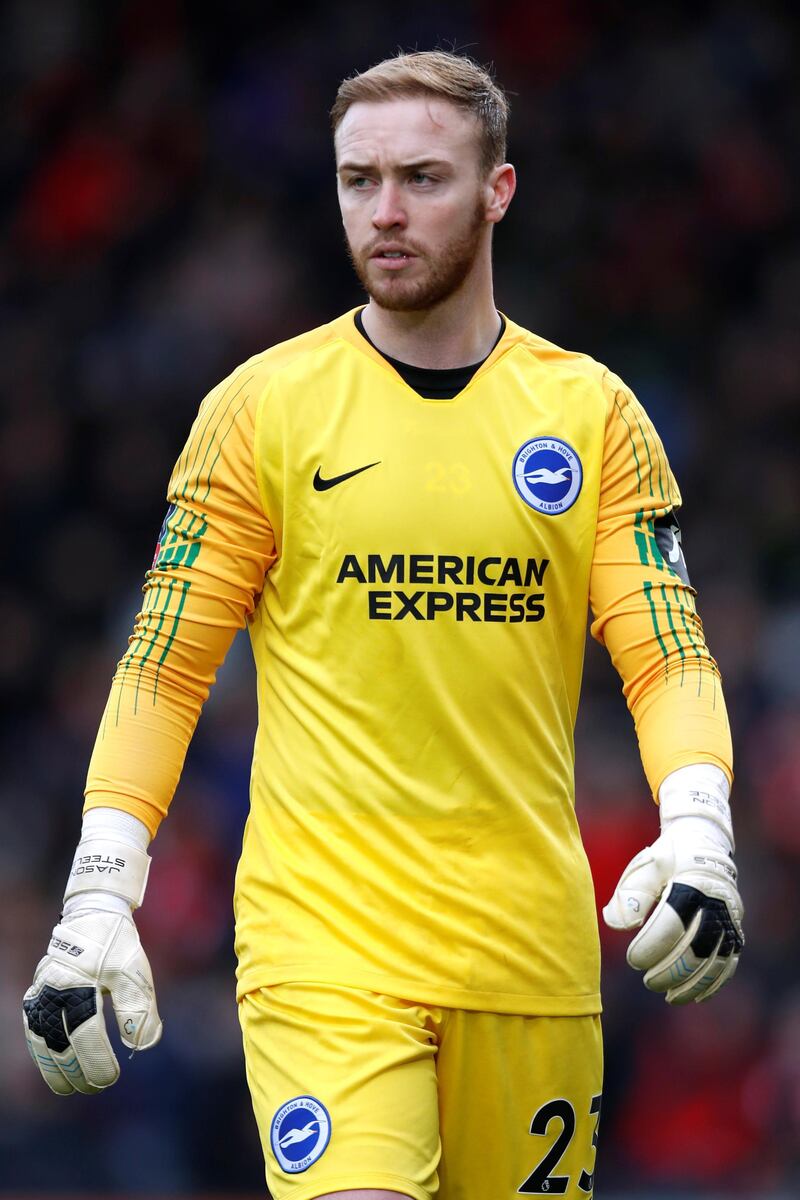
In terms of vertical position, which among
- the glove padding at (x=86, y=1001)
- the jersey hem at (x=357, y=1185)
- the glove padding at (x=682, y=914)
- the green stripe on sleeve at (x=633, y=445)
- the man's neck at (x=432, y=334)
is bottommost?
the jersey hem at (x=357, y=1185)

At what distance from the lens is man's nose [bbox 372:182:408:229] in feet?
12.8

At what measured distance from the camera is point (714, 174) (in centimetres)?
1078

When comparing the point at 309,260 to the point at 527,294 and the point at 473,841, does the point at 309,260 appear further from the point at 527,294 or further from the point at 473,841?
the point at 473,841

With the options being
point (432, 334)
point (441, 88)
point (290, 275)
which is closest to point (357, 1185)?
point (432, 334)

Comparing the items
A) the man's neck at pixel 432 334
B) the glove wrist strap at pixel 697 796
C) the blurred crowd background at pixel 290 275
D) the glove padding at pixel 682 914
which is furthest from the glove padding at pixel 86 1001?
the blurred crowd background at pixel 290 275

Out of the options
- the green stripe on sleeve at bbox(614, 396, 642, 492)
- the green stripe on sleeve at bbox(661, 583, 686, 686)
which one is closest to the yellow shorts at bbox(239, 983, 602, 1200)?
the green stripe on sleeve at bbox(661, 583, 686, 686)

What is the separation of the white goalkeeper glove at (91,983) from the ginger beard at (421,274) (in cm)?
122

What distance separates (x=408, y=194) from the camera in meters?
3.95

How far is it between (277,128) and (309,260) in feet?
2.62

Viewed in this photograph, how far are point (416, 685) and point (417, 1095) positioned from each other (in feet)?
2.57

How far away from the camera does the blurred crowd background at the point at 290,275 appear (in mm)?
9578

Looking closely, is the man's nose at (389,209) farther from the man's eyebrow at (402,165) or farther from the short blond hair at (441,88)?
the short blond hair at (441,88)

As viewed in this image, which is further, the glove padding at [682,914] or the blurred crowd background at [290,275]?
the blurred crowd background at [290,275]

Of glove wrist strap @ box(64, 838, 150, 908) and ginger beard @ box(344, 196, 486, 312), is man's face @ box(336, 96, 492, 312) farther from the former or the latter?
glove wrist strap @ box(64, 838, 150, 908)
